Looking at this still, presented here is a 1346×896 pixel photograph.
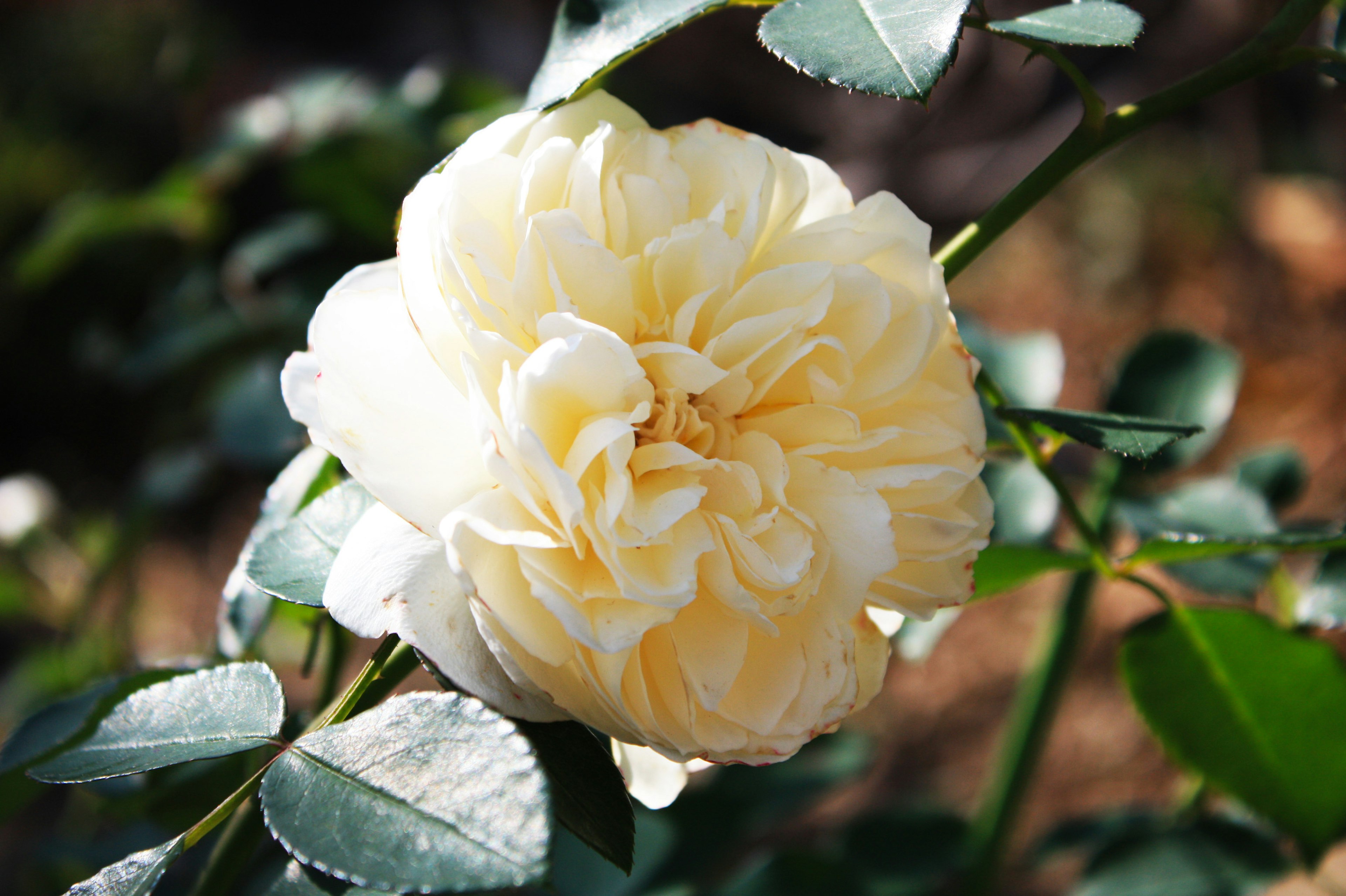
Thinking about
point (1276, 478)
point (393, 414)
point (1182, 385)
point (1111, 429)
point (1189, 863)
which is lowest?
point (1189, 863)

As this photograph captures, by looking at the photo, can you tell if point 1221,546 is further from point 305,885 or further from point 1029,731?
point 305,885

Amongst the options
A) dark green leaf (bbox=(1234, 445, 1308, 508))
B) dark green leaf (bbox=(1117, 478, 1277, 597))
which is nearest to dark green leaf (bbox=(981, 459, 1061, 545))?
dark green leaf (bbox=(1117, 478, 1277, 597))

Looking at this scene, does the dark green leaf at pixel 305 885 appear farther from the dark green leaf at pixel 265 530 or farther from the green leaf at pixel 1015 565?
the green leaf at pixel 1015 565

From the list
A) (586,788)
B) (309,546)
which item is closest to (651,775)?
(586,788)

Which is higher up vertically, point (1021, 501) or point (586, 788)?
point (586, 788)

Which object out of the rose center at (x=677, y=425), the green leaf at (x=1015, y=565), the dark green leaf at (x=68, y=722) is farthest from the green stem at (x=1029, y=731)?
the dark green leaf at (x=68, y=722)
